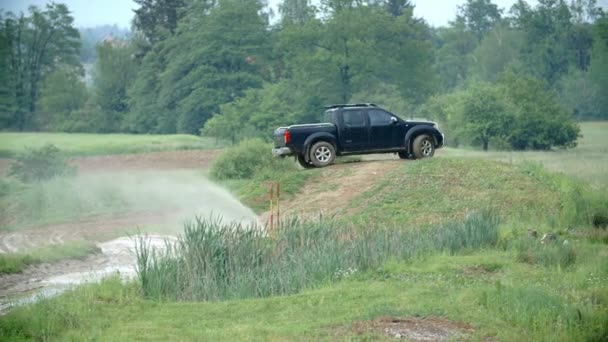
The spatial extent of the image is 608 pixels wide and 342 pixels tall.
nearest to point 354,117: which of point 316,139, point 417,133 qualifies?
point 316,139

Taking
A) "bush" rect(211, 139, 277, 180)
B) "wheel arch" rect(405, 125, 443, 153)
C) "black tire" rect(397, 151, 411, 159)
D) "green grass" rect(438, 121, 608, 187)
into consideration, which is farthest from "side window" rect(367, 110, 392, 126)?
"bush" rect(211, 139, 277, 180)

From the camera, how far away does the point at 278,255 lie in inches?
826

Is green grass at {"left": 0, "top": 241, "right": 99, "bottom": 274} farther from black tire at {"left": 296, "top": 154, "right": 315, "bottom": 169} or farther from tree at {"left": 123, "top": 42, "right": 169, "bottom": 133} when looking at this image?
tree at {"left": 123, "top": 42, "right": 169, "bottom": 133}

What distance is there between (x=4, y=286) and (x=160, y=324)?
8.13 metres

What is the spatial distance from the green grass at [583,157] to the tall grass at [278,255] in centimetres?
1203

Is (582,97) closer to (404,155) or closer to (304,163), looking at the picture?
(404,155)

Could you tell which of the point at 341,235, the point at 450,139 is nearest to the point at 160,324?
the point at 341,235

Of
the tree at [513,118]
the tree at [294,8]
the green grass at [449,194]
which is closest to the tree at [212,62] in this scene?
the tree at [294,8]

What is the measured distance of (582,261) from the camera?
2045 centimetres

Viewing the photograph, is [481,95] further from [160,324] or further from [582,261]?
[160,324]

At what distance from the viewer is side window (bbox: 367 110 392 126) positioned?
32.5 m

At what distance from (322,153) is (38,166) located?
1687 centimetres

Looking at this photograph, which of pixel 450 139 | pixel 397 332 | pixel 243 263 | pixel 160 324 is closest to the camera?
pixel 397 332

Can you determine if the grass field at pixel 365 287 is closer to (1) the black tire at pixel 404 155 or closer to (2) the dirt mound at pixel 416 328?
(2) the dirt mound at pixel 416 328
